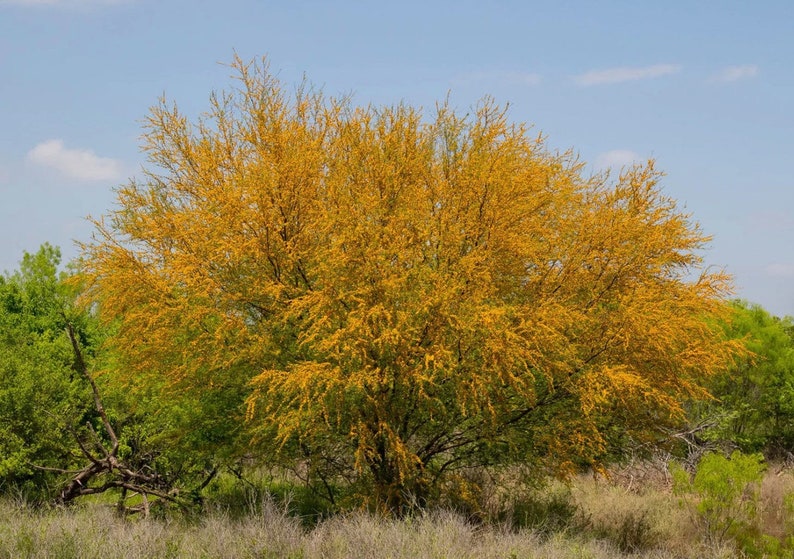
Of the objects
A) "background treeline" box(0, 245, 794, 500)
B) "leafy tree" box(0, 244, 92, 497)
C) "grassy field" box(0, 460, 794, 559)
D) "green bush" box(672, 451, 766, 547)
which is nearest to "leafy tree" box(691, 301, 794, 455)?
"background treeline" box(0, 245, 794, 500)

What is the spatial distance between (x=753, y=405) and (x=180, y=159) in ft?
66.1

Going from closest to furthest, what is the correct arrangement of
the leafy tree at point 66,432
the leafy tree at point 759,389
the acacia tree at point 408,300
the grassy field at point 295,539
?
the grassy field at point 295,539 → the acacia tree at point 408,300 → the leafy tree at point 66,432 → the leafy tree at point 759,389

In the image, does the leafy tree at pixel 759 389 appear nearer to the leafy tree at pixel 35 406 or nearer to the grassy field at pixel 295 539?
the grassy field at pixel 295 539

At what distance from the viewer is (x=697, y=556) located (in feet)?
44.2

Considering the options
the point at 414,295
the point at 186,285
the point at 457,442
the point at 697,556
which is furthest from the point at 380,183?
the point at 697,556

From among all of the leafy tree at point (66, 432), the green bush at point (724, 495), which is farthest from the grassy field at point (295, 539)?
the leafy tree at point (66, 432)

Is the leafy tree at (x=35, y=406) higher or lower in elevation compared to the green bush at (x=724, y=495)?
higher

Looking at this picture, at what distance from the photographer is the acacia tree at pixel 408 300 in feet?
38.9

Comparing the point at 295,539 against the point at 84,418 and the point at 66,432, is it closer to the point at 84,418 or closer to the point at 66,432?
the point at 66,432

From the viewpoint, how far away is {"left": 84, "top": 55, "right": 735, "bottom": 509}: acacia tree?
11.9m

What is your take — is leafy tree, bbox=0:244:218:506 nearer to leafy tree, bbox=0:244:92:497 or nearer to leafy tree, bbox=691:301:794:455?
leafy tree, bbox=0:244:92:497

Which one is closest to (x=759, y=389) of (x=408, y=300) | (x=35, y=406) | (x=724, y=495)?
(x=724, y=495)

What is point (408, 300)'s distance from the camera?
11.9 m

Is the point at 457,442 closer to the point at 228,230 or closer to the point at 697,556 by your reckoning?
the point at 697,556
